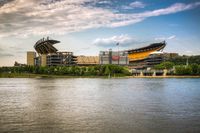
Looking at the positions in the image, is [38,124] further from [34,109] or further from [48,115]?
[34,109]

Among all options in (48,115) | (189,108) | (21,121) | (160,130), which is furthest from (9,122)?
(189,108)

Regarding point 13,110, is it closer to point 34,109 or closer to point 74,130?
point 34,109

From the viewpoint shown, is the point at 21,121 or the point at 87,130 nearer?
the point at 87,130

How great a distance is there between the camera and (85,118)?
2908 cm

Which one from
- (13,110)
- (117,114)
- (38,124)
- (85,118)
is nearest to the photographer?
(38,124)

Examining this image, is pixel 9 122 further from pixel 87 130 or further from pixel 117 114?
pixel 117 114

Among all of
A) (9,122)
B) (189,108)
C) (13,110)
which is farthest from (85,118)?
(189,108)

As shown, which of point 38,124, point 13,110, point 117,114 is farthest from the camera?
point 13,110

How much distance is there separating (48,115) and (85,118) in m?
3.96

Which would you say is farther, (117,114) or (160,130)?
(117,114)

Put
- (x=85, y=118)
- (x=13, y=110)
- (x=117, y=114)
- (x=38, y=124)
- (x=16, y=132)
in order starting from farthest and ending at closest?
(x=13, y=110) → (x=117, y=114) → (x=85, y=118) → (x=38, y=124) → (x=16, y=132)

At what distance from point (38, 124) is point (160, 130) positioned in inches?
377

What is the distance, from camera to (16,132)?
23.1 meters

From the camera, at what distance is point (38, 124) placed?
2616 centimetres
